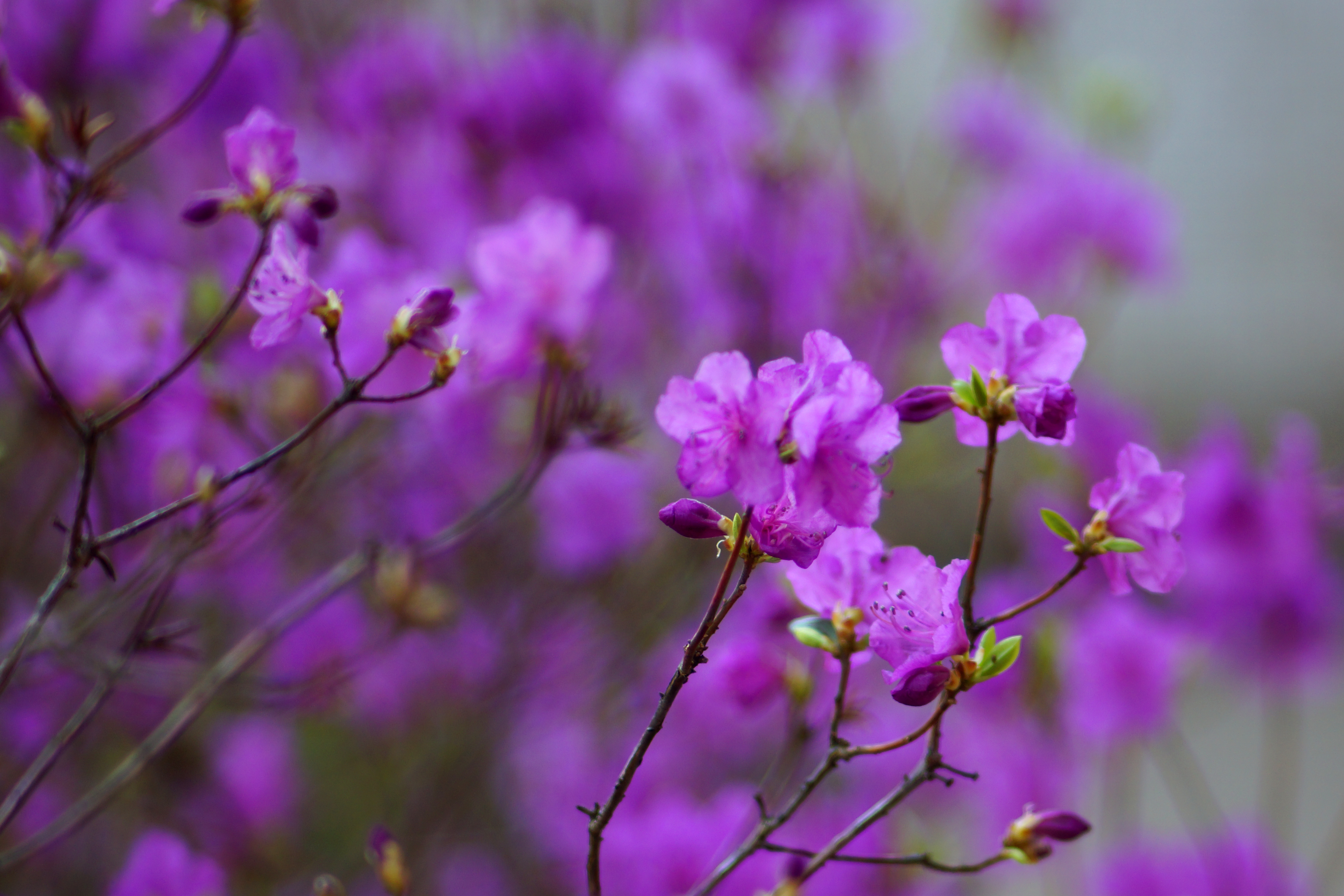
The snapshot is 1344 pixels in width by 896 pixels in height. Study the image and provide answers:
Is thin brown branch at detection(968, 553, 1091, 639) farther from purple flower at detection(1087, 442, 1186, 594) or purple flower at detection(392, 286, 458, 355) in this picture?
purple flower at detection(392, 286, 458, 355)

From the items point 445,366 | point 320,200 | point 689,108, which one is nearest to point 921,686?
point 445,366

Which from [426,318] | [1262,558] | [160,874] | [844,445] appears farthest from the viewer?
[1262,558]

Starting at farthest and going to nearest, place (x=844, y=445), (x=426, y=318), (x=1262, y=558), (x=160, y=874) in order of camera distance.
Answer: (x=1262, y=558) < (x=160, y=874) < (x=426, y=318) < (x=844, y=445)

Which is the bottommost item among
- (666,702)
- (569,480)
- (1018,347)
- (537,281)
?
(666,702)

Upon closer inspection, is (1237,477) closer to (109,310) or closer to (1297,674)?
(1297,674)

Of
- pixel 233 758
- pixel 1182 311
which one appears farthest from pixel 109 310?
pixel 1182 311

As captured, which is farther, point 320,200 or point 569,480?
point 569,480

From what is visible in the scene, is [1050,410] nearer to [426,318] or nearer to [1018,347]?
[1018,347]

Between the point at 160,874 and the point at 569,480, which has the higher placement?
the point at 569,480
